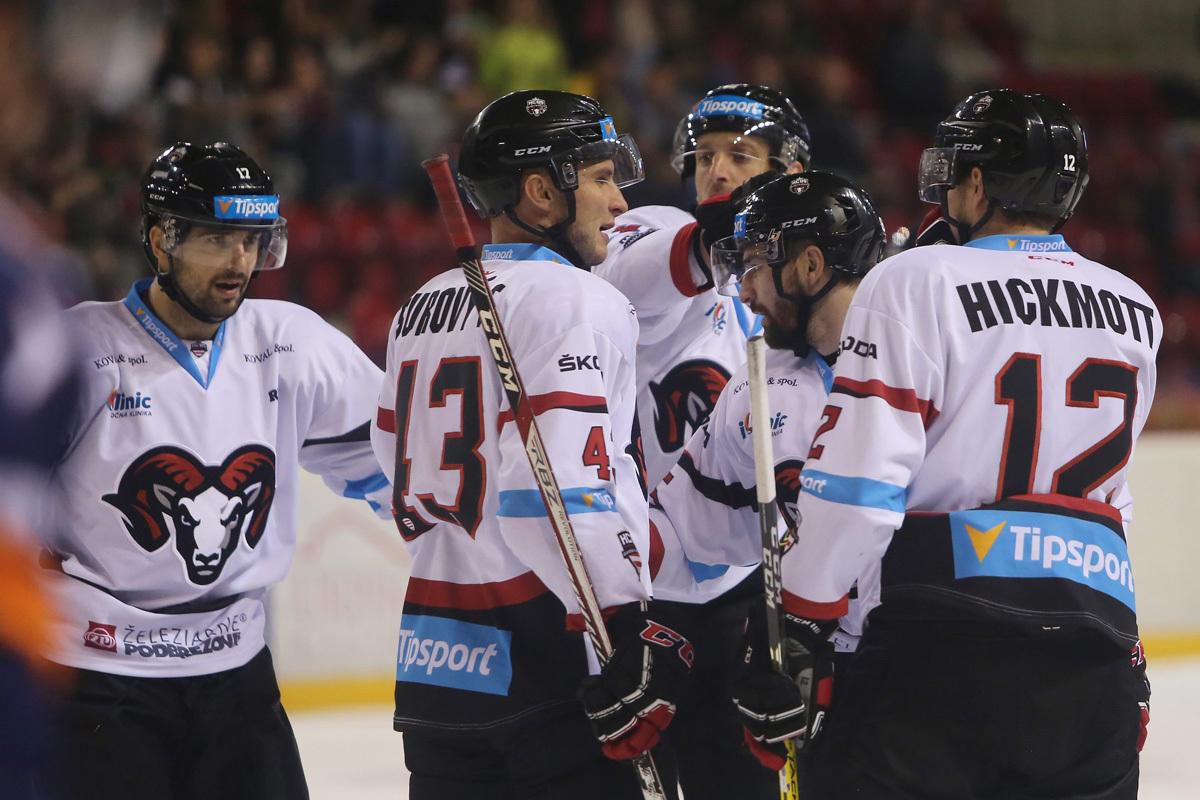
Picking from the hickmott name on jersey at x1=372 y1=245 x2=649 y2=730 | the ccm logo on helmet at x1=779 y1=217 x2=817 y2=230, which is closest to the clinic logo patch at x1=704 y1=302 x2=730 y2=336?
the ccm logo on helmet at x1=779 y1=217 x2=817 y2=230

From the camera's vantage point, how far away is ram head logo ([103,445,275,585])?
271cm

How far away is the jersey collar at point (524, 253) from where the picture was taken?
246 cm

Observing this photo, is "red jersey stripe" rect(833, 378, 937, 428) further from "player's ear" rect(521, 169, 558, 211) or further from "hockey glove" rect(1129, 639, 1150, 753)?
"player's ear" rect(521, 169, 558, 211)

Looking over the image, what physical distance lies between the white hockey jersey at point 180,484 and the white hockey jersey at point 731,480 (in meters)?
0.68

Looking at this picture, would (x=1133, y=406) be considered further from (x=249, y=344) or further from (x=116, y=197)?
(x=116, y=197)

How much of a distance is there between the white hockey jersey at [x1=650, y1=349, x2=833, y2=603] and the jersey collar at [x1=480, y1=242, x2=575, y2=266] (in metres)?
0.45

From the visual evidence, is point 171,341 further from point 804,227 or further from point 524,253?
point 804,227

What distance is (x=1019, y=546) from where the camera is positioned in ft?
7.05

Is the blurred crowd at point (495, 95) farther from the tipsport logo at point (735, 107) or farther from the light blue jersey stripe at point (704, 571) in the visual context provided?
the light blue jersey stripe at point (704, 571)

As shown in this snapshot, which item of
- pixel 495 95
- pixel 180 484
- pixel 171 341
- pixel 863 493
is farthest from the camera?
pixel 495 95

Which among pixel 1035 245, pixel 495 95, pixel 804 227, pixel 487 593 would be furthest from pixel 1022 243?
pixel 495 95

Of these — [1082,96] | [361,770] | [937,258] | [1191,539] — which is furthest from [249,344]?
[1082,96]

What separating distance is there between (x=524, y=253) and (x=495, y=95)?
228 inches

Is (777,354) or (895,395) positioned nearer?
(895,395)
